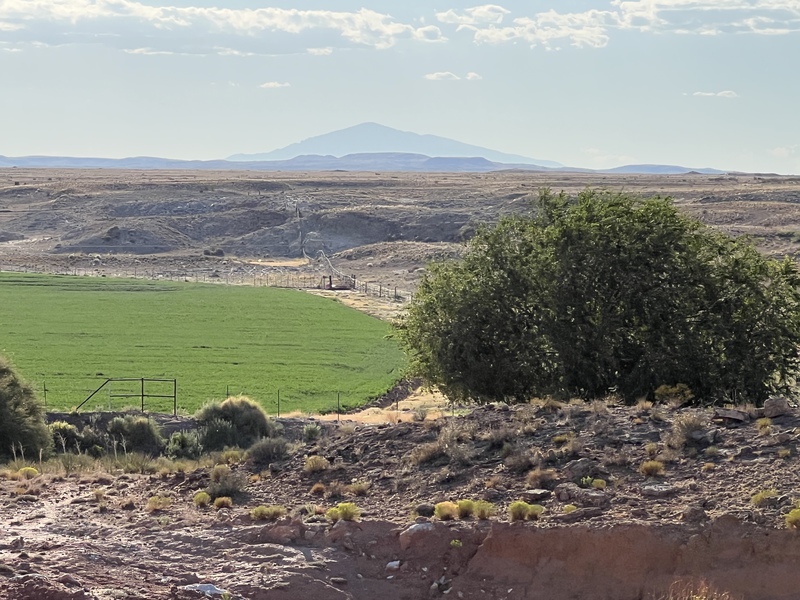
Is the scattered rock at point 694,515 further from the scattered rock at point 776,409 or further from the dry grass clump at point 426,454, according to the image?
the dry grass clump at point 426,454

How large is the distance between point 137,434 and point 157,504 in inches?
601

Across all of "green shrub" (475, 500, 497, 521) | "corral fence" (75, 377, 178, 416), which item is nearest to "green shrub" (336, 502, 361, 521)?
"green shrub" (475, 500, 497, 521)

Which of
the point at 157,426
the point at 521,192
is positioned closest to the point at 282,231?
the point at 521,192

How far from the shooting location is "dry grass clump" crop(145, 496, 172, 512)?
16.6m

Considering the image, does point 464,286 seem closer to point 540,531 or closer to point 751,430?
point 751,430

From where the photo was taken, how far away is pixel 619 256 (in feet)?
97.2

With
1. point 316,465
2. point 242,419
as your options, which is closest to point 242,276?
point 242,419

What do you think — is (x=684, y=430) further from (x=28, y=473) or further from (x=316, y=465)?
(x=28, y=473)

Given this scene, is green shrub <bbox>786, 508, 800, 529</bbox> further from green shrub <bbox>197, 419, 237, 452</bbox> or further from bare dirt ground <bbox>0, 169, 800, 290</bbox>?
bare dirt ground <bbox>0, 169, 800, 290</bbox>

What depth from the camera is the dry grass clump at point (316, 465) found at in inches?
727

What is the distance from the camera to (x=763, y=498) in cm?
1446

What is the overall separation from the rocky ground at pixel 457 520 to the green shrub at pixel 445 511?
0.53 feet

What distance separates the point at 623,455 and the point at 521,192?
140 m

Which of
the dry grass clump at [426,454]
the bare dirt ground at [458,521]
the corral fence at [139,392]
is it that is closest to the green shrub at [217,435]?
the corral fence at [139,392]
